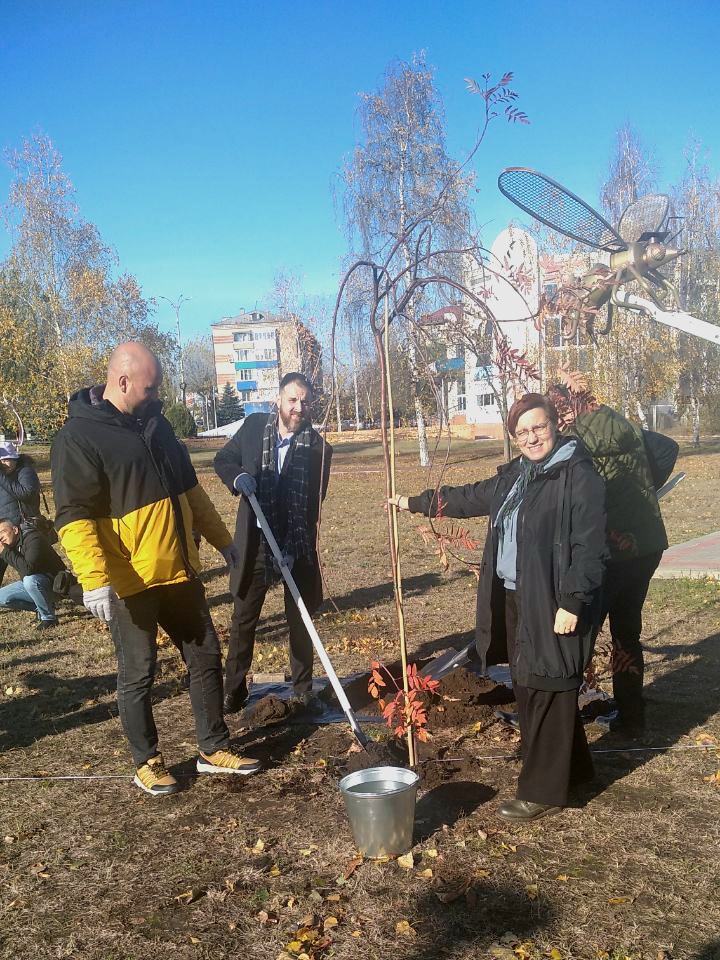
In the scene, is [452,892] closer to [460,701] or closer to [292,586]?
[460,701]

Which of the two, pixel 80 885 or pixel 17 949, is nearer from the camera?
pixel 17 949

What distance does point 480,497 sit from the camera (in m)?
3.98

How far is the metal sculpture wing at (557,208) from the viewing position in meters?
4.22

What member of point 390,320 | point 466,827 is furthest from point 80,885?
point 390,320

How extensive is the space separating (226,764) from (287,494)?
1.56m

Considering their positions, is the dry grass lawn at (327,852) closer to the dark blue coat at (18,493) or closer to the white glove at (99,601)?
the white glove at (99,601)

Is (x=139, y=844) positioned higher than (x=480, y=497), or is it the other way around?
(x=480, y=497)

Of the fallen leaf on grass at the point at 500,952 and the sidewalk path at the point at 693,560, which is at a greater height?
the fallen leaf on grass at the point at 500,952

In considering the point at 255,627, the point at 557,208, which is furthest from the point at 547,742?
the point at 557,208

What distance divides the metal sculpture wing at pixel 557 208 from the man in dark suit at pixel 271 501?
1.56 meters

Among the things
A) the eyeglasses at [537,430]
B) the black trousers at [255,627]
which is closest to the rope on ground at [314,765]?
the black trousers at [255,627]

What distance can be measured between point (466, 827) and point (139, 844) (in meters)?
1.41

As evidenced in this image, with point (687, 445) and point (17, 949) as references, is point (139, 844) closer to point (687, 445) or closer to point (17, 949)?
point (17, 949)

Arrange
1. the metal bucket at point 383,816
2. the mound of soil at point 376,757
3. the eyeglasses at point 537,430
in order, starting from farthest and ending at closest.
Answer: the mound of soil at point 376,757
the eyeglasses at point 537,430
the metal bucket at point 383,816
